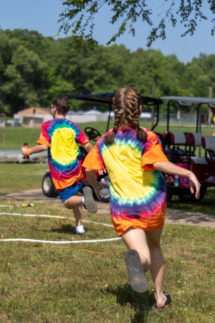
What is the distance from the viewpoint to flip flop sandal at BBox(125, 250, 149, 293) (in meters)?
2.79

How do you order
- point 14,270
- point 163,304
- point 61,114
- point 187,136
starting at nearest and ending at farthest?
point 163,304
point 14,270
point 61,114
point 187,136

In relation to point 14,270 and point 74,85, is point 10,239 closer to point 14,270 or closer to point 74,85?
point 14,270

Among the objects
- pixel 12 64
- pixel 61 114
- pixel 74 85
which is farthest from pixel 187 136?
pixel 74 85

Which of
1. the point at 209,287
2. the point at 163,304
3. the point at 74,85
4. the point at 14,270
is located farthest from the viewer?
the point at 74,85

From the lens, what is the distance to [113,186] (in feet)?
10.4

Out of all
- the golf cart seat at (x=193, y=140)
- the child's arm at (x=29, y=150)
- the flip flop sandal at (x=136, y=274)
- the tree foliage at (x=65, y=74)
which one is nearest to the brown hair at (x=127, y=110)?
the flip flop sandal at (x=136, y=274)

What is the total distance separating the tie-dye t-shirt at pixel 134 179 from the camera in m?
3.05

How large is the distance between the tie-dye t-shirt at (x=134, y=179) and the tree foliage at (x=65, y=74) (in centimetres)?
7990

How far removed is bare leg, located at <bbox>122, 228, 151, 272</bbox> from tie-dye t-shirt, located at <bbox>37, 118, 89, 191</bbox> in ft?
9.06

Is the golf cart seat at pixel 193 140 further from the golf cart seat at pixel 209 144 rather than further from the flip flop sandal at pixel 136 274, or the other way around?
the flip flop sandal at pixel 136 274

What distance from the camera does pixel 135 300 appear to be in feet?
11.9

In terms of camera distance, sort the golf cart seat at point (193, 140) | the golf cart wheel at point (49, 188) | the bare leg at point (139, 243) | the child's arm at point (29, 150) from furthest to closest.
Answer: the golf cart wheel at point (49, 188), the golf cart seat at point (193, 140), the child's arm at point (29, 150), the bare leg at point (139, 243)

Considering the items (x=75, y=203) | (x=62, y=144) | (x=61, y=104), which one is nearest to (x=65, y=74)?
(x=61, y=104)

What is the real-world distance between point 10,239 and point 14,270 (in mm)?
1119
